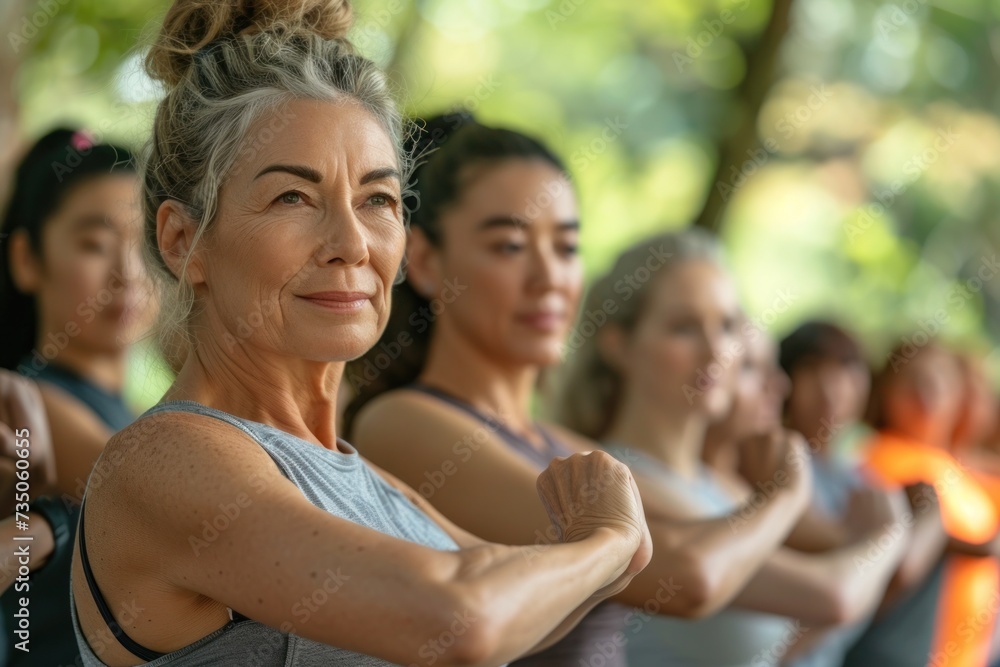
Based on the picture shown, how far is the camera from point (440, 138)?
9.04 feet

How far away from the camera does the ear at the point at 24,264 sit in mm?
2934

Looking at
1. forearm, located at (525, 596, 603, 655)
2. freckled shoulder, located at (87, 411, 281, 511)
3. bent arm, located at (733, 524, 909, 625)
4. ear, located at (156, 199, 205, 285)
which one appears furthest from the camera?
bent arm, located at (733, 524, 909, 625)

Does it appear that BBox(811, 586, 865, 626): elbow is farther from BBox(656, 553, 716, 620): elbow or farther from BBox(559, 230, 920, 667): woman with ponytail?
BBox(656, 553, 716, 620): elbow

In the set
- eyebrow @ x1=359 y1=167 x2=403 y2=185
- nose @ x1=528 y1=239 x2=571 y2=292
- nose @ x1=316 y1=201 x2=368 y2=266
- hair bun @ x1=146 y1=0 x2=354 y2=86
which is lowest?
nose @ x1=528 y1=239 x2=571 y2=292

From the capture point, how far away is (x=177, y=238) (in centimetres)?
177

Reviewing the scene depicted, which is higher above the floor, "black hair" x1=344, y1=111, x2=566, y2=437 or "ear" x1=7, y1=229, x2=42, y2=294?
"black hair" x1=344, y1=111, x2=566, y2=437

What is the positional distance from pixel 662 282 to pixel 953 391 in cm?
228

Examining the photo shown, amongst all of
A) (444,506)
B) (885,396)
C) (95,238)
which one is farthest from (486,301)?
(885,396)

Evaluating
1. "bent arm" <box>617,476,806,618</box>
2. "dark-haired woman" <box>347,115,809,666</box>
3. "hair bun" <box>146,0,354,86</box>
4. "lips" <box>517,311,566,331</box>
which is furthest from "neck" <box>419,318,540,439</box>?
"hair bun" <box>146,0,354,86</box>

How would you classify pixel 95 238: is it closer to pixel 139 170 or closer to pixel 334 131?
pixel 139 170

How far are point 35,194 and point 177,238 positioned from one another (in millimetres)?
1352

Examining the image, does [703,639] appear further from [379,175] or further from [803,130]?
[803,130]

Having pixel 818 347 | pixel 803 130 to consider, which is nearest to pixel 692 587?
pixel 818 347

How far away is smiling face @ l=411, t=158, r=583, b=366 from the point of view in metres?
2.66
